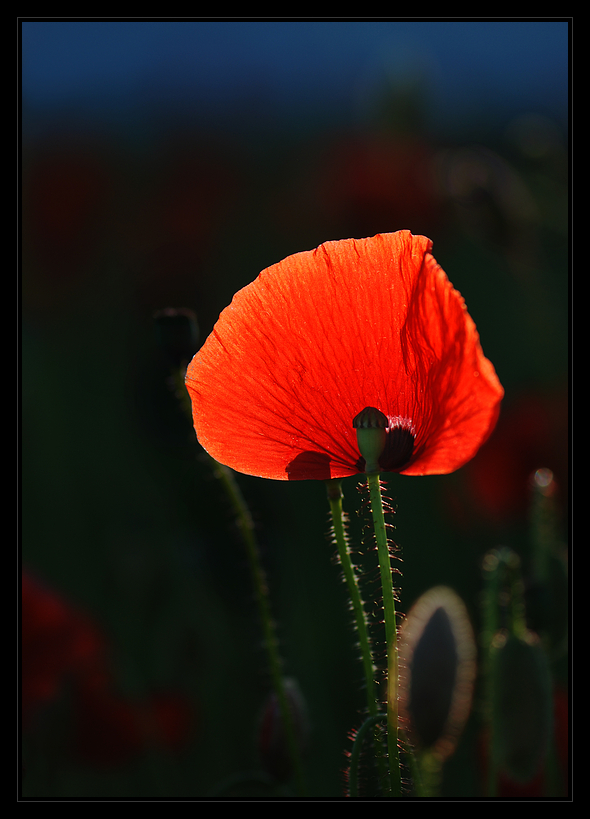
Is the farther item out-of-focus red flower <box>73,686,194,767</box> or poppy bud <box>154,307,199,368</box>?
out-of-focus red flower <box>73,686,194,767</box>

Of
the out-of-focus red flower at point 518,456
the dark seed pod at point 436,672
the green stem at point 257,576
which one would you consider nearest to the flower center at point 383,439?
the green stem at point 257,576

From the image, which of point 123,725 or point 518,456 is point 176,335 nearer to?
point 123,725

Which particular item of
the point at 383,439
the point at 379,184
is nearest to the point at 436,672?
the point at 383,439

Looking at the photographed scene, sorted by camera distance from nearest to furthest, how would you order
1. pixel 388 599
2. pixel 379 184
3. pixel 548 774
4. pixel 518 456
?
pixel 388 599, pixel 548 774, pixel 518 456, pixel 379 184

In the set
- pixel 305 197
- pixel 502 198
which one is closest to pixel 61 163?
pixel 305 197

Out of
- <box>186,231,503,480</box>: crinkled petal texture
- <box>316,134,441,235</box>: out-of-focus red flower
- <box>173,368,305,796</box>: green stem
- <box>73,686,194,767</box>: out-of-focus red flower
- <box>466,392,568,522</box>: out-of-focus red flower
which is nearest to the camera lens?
<box>186,231,503,480</box>: crinkled petal texture

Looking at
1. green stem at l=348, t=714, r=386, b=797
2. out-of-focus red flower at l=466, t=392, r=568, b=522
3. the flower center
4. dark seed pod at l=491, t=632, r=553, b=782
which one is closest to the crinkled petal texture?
the flower center

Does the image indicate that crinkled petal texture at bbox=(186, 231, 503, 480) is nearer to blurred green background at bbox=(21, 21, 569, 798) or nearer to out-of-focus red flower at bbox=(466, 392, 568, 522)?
blurred green background at bbox=(21, 21, 569, 798)
